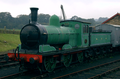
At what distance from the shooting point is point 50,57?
9.25 m

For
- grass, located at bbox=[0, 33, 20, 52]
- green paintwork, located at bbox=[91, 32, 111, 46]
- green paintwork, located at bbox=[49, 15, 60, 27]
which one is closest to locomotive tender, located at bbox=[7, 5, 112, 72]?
green paintwork, located at bbox=[49, 15, 60, 27]

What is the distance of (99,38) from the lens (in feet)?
50.7

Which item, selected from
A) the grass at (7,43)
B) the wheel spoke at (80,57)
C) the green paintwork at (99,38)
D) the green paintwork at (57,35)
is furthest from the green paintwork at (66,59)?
the grass at (7,43)

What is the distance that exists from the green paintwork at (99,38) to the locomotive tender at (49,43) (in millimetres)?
873

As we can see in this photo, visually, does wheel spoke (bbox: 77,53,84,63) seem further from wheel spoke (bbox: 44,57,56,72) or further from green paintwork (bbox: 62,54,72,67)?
wheel spoke (bbox: 44,57,56,72)

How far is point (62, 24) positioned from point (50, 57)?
4.46 metres

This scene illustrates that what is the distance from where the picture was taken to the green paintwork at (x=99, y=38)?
1435 centimetres

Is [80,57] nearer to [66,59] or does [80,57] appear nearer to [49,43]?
[66,59]

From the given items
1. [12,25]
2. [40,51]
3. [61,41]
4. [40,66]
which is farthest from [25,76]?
[12,25]

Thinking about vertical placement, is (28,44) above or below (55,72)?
above

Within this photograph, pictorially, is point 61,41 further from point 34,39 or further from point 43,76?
point 43,76

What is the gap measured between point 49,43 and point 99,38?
7439 millimetres

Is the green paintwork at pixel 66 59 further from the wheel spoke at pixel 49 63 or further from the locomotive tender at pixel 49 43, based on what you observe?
the wheel spoke at pixel 49 63

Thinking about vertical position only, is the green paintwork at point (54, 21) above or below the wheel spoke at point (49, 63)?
above
